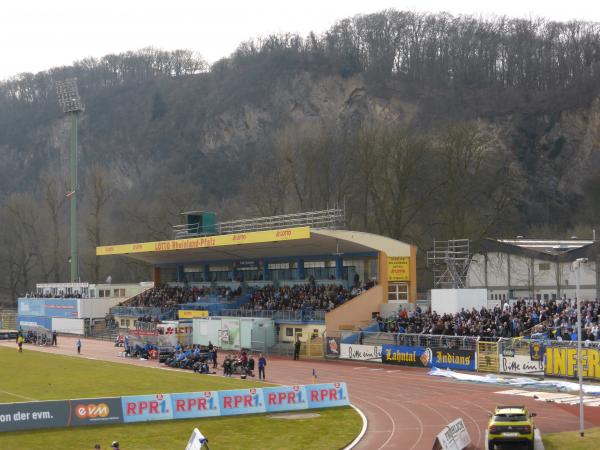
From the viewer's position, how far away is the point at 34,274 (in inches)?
4956

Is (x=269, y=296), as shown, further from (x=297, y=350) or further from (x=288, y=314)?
(x=297, y=350)

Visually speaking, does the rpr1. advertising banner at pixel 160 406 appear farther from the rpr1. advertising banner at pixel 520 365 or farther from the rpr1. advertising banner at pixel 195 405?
the rpr1. advertising banner at pixel 520 365

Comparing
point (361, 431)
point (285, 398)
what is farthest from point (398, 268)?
point (361, 431)

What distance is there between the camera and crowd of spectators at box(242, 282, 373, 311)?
55438 mm

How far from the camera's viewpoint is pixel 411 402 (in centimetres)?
3275

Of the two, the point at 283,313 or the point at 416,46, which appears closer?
the point at 283,313

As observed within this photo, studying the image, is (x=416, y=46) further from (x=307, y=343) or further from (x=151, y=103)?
(x=307, y=343)

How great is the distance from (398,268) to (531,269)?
12.2 meters

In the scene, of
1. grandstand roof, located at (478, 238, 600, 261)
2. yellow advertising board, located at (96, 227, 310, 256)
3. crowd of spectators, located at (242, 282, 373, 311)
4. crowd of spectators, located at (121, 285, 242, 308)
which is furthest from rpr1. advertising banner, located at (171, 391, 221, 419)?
crowd of spectators, located at (121, 285, 242, 308)

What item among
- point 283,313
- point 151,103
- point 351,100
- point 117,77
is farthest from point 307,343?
point 117,77

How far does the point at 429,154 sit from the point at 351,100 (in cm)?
5835

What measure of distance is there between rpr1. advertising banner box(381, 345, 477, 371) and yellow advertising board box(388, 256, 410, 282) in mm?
10209

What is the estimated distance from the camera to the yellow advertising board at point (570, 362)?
1416 inches

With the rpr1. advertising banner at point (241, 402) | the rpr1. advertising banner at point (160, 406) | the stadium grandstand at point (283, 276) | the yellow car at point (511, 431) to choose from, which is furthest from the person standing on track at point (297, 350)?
the yellow car at point (511, 431)
